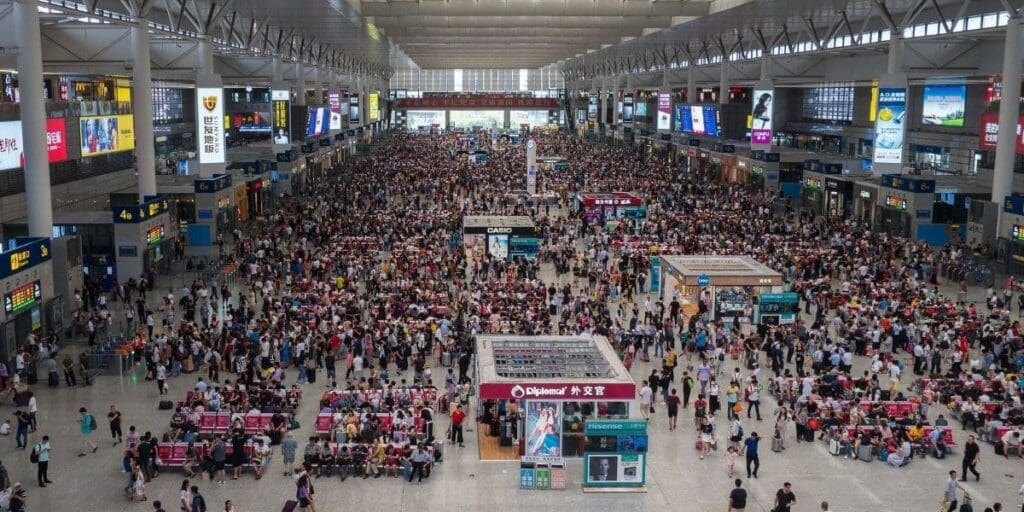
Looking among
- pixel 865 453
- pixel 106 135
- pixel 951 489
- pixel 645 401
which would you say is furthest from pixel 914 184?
pixel 106 135

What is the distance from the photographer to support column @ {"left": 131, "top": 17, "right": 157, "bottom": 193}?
1251 inches

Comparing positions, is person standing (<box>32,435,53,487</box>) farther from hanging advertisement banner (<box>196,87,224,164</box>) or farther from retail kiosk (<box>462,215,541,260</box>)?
hanging advertisement banner (<box>196,87,224,164</box>)

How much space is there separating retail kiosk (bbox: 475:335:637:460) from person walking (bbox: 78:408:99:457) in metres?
6.86

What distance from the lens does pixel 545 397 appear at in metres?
16.5

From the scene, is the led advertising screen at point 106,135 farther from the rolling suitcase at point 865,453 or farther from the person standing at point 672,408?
the rolling suitcase at point 865,453

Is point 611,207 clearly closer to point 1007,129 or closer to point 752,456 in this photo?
point 1007,129

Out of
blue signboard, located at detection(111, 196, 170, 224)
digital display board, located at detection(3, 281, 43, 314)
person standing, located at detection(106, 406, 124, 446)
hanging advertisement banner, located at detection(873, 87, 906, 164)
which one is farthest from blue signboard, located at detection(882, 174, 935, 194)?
person standing, located at detection(106, 406, 124, 446)

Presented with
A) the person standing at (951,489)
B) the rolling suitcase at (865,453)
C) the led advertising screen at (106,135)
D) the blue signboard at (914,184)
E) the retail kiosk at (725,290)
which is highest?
the led advertising screen at (106,135)

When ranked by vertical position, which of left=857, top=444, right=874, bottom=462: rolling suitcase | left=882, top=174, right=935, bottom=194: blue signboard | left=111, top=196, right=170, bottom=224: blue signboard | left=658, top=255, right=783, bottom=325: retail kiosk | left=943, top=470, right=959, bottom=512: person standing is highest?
left=882, top=174, right=935, bottom=194: blue signboard

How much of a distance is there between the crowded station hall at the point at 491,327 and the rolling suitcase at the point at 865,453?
5cm

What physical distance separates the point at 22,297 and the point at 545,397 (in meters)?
13.7

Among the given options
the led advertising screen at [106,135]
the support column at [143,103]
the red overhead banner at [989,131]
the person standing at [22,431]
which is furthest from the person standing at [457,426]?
the red overhead banner at [989,131]

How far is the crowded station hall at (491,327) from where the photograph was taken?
16.3 m

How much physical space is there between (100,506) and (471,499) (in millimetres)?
5611
